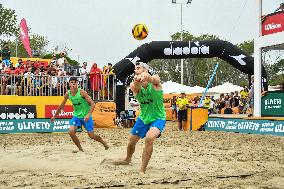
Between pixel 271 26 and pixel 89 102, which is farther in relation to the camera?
pixel 271 26

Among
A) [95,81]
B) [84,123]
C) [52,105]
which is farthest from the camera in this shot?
[95,81]

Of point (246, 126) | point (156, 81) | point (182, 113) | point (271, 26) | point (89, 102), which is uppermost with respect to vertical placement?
point (271, 26)

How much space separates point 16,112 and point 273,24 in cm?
1094

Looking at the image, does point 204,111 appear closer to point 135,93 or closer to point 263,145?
point 263,145

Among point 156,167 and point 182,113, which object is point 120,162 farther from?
point 182,113

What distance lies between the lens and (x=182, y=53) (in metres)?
20.5

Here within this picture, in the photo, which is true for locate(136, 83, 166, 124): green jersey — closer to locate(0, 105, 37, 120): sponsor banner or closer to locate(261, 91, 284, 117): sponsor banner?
locate(0, 105, 37, 120): sponsor banner

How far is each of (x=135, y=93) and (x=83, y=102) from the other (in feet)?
10.1

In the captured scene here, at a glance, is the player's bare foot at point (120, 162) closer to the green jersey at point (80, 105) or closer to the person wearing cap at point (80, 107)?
the person wearing cap at point (80, 107)

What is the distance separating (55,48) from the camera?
215ft

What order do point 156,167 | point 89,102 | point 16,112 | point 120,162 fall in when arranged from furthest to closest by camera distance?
point 16,112 < point 89,102 < point 120,162 < point 156,167

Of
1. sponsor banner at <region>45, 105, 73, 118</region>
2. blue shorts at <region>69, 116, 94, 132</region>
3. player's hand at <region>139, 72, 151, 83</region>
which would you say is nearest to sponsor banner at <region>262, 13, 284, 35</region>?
sponsor banner at <region>45, 105, 73, 118</region>

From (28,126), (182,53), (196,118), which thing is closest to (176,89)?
(182,53)

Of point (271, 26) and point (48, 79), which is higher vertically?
point (271, 26)
